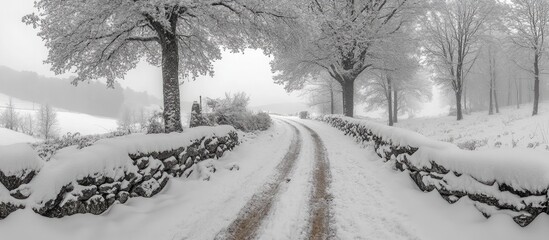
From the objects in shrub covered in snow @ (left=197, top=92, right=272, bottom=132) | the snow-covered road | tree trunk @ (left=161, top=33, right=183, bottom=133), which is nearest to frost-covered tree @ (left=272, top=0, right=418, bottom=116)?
shrub covered in snow @ (left=197, top=92, right=272, bottom=132)

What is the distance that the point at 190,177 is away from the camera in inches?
273

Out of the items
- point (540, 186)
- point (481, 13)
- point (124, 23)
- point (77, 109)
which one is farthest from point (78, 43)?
point (77, 109)

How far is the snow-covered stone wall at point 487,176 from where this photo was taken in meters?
3.51

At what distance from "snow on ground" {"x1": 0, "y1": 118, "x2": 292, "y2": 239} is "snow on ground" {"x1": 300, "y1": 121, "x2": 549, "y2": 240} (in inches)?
74.6

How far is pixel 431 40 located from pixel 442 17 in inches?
76.4

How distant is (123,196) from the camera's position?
4852mm

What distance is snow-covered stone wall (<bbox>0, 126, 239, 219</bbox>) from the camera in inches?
139

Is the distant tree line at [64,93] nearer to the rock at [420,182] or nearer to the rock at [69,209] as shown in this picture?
the rock at [69,209]

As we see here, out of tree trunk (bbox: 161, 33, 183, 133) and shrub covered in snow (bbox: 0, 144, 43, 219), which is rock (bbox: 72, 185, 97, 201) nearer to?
shrub covered in snow (bbox: 0, 144, 43, 219)

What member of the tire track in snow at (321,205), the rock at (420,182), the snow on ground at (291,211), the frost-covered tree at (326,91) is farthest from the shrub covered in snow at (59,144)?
the frost-covered tree at (326,91)

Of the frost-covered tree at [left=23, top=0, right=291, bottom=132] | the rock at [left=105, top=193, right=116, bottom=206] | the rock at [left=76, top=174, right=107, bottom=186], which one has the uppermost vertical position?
the frost-covered tree at [left=23, top=0, right=291, bottom=132]

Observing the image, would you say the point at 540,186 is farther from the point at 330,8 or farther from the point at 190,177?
the point at 330,8

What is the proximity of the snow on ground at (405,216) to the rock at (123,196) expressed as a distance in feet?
11.7

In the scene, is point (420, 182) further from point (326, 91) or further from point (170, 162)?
point (326, 91)
